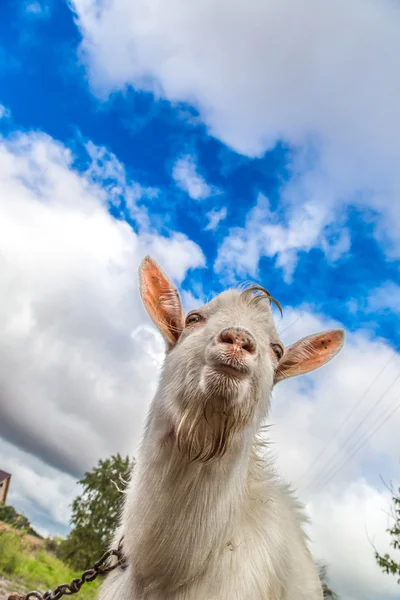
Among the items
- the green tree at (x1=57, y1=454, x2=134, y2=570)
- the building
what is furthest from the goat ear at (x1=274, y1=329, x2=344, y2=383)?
the building

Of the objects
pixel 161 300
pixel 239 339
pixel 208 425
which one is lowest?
pixel 208 425

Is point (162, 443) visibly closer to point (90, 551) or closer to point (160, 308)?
point (160, 308)

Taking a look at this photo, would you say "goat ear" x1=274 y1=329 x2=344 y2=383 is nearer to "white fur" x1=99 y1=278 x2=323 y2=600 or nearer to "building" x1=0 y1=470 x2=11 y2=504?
"white fur" x1=99 y1=278 x2=323 y2=600

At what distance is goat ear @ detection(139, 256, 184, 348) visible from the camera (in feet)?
12.4

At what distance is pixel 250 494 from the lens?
353cm

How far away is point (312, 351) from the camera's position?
405cm

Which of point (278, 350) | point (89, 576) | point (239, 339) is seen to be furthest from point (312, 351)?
point (89, 576)

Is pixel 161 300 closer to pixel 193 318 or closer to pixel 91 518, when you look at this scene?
pixel 193 318

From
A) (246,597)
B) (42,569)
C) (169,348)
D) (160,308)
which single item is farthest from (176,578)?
(42,569)

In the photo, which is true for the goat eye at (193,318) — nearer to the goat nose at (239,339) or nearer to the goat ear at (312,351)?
the goat nose at (239,339)

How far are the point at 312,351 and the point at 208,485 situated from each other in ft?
5.18

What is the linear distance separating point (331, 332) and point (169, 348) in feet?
4.83

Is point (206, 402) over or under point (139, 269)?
under

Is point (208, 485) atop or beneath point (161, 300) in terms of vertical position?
beneath
